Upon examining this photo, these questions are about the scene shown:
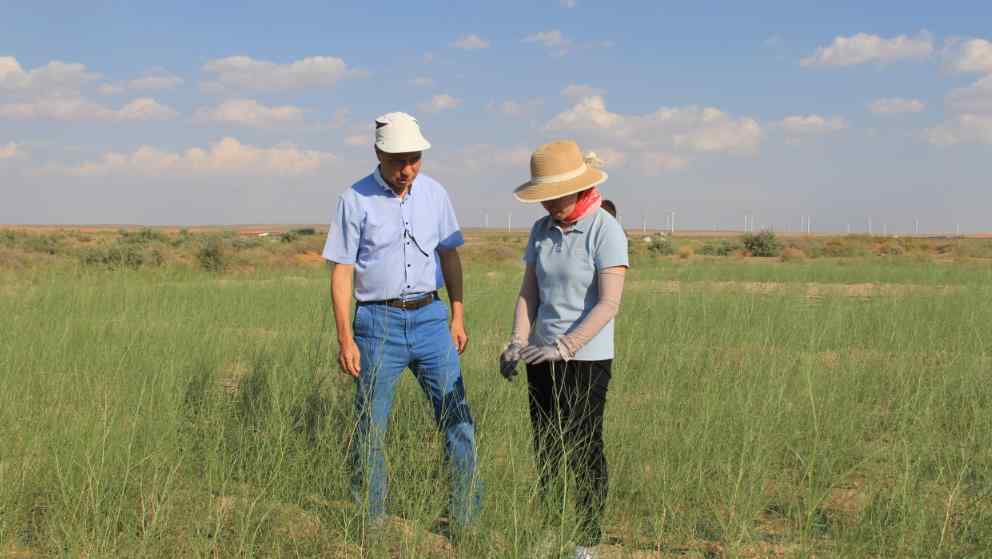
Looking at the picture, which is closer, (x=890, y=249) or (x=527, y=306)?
(x=527, y=306)

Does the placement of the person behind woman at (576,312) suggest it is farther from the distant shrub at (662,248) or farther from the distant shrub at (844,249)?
the distant shrub at (844,249)

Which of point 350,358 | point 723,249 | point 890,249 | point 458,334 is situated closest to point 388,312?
point 350,358

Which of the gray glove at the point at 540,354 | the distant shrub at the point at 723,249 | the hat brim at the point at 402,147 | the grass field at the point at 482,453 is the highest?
the hat brim at the point at 402,147

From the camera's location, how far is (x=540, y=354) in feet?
9.52

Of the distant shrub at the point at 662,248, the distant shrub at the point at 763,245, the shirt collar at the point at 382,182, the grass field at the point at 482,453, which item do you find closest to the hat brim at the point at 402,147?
the shirt collar at the point at 382,182

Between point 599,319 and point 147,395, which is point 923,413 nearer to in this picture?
point 599,319

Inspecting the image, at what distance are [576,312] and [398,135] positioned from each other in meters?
1.01

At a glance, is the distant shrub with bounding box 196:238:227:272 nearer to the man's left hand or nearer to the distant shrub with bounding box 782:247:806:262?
the man's left hand

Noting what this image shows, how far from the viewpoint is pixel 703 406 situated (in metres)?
4.54

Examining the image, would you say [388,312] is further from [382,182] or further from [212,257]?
[212,257]

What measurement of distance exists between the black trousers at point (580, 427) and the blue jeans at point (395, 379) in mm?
413

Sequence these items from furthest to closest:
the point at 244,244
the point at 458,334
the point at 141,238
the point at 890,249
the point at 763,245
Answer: the point at 890,249 → the point at 763,245 → the point at 141,238 → the point at 244,244 → the point at 458,334

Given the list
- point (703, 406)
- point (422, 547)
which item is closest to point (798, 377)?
point (703, 406)

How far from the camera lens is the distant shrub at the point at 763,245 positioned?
35.3 metres
